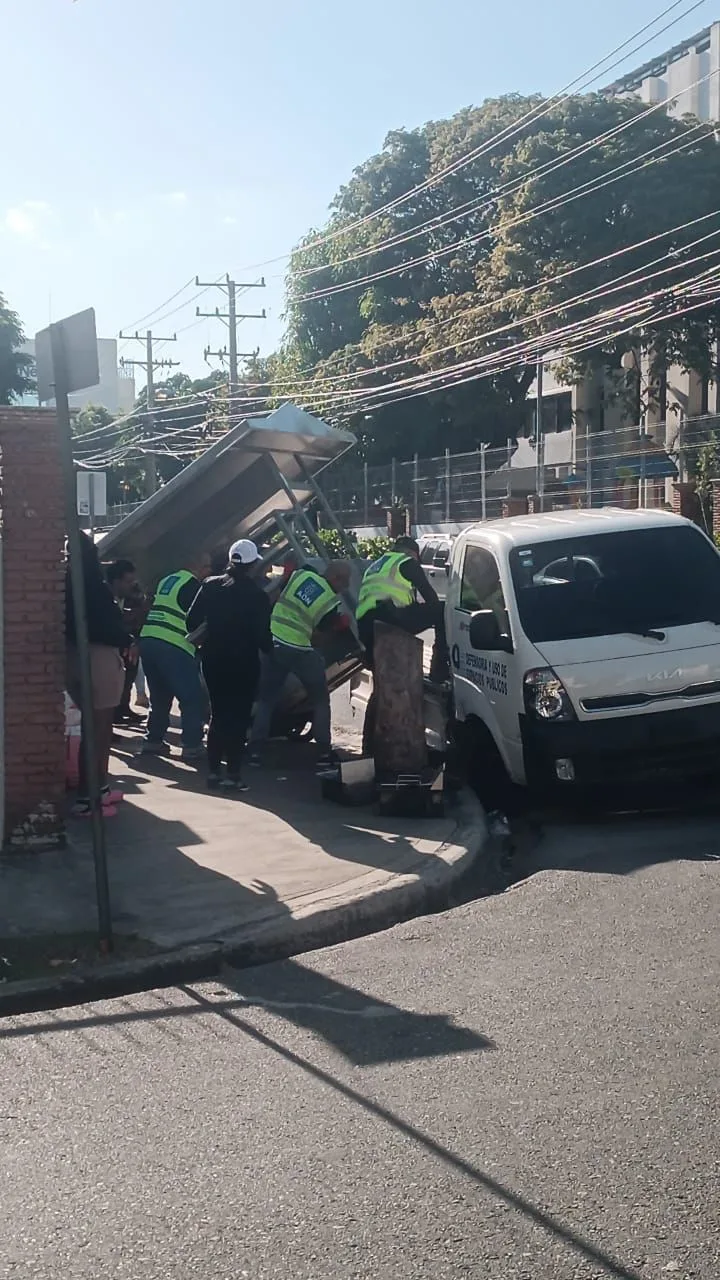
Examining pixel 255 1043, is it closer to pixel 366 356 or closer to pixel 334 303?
pixel 366 356

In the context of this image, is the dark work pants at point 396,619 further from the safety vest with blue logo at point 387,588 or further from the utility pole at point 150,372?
the utility pole at point 150,372

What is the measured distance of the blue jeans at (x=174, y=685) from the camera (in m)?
11.4

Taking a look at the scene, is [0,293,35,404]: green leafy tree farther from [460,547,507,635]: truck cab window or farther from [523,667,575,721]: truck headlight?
[523,667,575,721]: truck headlight

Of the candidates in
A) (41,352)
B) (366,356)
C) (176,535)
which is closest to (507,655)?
(41,352)

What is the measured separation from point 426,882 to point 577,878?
0.80 metres

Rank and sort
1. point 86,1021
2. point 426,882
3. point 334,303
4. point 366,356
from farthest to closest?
point 334,303 → point 366,356 → point 426,882 → point 86,1021

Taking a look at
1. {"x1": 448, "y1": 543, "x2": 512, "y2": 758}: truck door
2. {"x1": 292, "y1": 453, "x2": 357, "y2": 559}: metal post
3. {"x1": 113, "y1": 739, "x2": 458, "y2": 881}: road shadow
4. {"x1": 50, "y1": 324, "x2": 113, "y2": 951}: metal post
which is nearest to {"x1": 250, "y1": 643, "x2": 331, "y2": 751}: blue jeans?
{"x1": 113, "y1": 739, "x2": 458, "y2": 881}: road shadow

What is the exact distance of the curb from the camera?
19.4ft

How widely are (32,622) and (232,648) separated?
2.09 meters

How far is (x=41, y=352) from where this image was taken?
260 inches

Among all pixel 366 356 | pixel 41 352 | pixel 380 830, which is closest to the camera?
pixel 41 352

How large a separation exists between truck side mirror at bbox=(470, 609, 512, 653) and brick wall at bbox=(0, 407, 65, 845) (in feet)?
8.57

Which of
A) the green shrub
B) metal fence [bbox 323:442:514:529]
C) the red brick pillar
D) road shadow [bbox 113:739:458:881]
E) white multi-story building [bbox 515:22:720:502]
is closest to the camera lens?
road shadow [bbox 113:739:458:881]

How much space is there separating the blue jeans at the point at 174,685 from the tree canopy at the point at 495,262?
23.6 m
